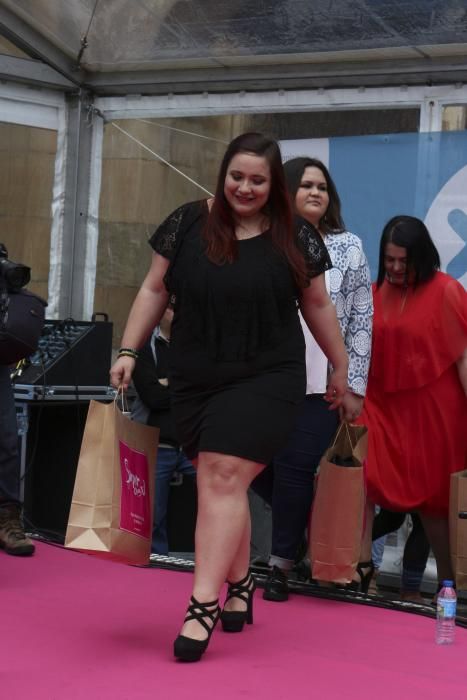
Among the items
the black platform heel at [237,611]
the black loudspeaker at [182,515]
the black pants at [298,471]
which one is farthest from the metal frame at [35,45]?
the black platform heel at [237,611]

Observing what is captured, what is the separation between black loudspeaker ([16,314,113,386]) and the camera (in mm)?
6379

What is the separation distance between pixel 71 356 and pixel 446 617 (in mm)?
2744

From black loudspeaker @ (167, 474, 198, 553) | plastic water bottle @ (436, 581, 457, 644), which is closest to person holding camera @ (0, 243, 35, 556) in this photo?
black loudspeaker @ (167, 474, 198, 553)

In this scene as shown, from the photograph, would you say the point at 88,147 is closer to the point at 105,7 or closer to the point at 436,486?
the point at 105,7

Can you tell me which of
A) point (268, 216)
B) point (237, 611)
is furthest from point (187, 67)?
point (237, 611)

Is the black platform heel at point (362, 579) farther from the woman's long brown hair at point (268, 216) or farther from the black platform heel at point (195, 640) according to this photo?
the woman's long brown hair at point (268, 216)

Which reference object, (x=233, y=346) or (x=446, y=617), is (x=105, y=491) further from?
(x=446, y=617)

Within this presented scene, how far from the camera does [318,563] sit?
4812 mm

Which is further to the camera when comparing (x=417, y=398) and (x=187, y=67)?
(x=187, y=67)

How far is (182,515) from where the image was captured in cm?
688

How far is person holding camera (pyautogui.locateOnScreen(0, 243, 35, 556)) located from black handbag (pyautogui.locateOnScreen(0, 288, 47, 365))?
25cm

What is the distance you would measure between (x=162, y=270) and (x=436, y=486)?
5.62 ft

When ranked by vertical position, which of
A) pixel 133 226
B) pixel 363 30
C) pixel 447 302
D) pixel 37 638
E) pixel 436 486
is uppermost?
pixel 363 30

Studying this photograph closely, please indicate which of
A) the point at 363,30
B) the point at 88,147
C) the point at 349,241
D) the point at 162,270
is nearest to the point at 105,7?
the point at 88,147
